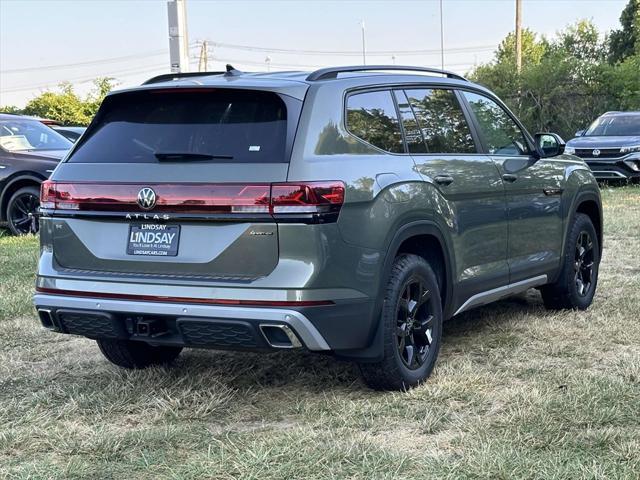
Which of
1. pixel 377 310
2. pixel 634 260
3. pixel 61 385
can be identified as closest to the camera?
pixel 377 310

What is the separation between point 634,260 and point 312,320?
18.2ft

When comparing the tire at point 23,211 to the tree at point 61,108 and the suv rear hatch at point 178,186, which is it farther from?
the tree at point 61,108

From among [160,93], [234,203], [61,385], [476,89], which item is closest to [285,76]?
[160,93]

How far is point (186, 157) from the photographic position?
13.0 feet

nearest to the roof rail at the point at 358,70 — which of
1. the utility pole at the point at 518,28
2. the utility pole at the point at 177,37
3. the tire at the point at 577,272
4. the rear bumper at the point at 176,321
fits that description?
the rear bumper at the point at 176,321

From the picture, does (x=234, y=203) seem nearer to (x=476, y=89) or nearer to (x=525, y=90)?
(x=476, y=89)

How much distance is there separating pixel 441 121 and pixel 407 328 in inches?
53.6

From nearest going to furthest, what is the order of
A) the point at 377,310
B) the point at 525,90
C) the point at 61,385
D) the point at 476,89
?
the point at 377,310 < the point at 61,385 < the point at 476,89 < the point at 525,90

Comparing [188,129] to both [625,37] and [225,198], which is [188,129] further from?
[625,37]

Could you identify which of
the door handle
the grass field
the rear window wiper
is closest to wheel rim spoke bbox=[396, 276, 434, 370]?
the grass field

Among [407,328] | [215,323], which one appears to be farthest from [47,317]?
[407,328]

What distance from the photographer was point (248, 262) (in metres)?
3.77

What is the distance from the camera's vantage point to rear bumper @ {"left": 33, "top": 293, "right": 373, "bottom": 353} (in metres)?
3.72

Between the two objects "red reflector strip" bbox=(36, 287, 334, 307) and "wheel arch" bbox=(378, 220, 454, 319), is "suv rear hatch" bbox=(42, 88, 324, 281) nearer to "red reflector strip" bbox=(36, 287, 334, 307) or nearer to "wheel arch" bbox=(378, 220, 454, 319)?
"red reflector strip" bbox=(36, 287, 334, 307)
